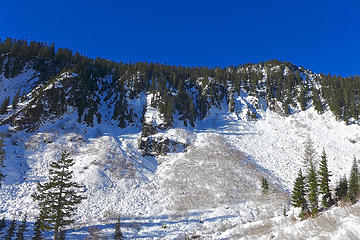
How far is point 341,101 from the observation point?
76.6 m

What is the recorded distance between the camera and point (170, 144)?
54844 mm

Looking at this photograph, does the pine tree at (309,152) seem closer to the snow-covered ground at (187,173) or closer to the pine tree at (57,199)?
the snow-covered ground at (187,173)

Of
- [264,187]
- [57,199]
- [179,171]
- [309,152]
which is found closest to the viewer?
[57,199]

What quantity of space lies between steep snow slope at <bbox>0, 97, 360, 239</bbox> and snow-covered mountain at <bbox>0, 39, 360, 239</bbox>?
0.73 feet

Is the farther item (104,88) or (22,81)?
(104,88)

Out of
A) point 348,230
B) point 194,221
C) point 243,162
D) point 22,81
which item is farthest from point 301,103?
point 22,81

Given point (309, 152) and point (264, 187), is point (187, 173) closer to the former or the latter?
point (264, 187)

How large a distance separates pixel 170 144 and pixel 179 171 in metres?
11.1

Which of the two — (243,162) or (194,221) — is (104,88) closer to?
(243,162)

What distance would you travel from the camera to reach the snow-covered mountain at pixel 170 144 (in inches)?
1134

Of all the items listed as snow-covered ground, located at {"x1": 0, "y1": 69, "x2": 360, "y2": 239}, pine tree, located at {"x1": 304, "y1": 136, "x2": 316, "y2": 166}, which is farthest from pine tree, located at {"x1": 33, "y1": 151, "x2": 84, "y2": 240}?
pine tree, located at {"x1": 304, "y1": 136, "x2": 316, "y2": 166}

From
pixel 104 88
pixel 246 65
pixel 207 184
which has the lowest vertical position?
pixel 207 184

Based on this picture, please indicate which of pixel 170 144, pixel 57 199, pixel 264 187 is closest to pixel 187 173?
pixel 170 144

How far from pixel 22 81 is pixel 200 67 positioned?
258 feet
